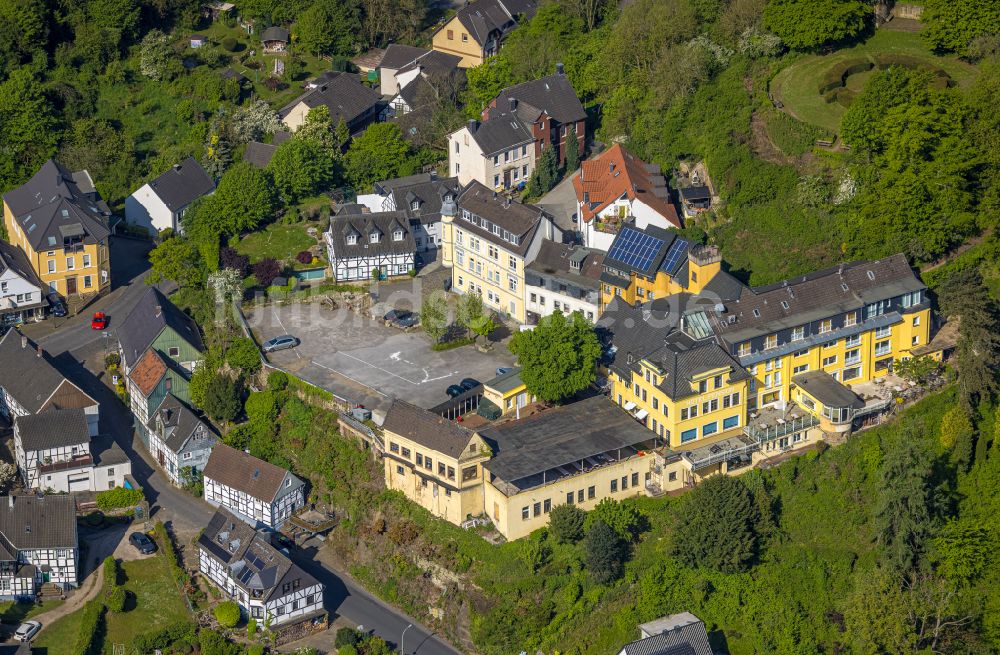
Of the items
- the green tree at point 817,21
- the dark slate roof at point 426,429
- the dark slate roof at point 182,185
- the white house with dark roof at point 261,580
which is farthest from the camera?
the dark slate roof at point 182,185

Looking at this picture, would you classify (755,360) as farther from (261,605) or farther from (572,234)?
(261,605)

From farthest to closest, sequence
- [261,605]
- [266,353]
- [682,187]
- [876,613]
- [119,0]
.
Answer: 1. [119,0]
2. [682,187]
3. [266,353]
4. [261,605]
5. [876,613]

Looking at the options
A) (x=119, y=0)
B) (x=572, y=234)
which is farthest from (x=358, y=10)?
(x=572, y=234)

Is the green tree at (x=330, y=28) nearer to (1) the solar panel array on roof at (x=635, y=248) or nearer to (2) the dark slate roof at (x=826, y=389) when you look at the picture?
(1) the solar panel array on roof at (x=635, y=248)

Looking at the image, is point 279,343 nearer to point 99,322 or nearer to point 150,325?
point 150,325

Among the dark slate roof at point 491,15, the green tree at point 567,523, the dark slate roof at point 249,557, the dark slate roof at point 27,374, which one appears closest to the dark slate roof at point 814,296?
the green tree at point 567,523

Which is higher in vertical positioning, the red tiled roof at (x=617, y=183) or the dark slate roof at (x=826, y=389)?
the red tiled roof at (x=617, y=183)

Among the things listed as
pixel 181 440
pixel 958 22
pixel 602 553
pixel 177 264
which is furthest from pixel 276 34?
pixel 602 553

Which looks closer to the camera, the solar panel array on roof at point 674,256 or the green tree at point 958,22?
the solar panel array on roof at point 674,256
